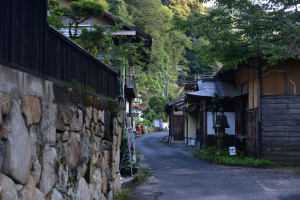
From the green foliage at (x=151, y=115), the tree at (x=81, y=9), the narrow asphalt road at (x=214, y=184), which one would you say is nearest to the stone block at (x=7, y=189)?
the narrow asphalt road at (x=214, y=184)

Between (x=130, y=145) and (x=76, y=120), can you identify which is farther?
(x=130, y=145)

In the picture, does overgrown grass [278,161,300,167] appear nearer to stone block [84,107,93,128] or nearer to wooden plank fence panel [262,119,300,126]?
wooden plank fence panel [262,119,300,126]

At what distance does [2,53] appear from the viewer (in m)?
2.72

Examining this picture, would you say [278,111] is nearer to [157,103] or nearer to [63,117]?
[63,117]

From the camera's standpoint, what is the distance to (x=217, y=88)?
61.0 feet

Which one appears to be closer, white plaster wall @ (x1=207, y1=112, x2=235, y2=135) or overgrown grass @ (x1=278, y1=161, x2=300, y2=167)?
overgrown grass @ (x1=278, y1=161, x2=300, y2=167)

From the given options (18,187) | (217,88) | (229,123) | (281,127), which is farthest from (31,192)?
(217,88)

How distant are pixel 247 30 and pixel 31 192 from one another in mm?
11243

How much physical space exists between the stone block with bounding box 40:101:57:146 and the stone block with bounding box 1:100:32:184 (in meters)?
0.43

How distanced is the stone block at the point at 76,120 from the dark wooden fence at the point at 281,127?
1114cm

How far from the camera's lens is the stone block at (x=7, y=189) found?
2.43 metres

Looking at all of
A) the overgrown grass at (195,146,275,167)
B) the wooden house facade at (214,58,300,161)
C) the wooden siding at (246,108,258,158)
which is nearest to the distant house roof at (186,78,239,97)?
the wooden siding at (246,108,258,158)

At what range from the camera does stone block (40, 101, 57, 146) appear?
340 centimetres

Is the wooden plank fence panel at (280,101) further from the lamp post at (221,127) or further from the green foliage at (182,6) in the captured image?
the green foliage at (182,6)
